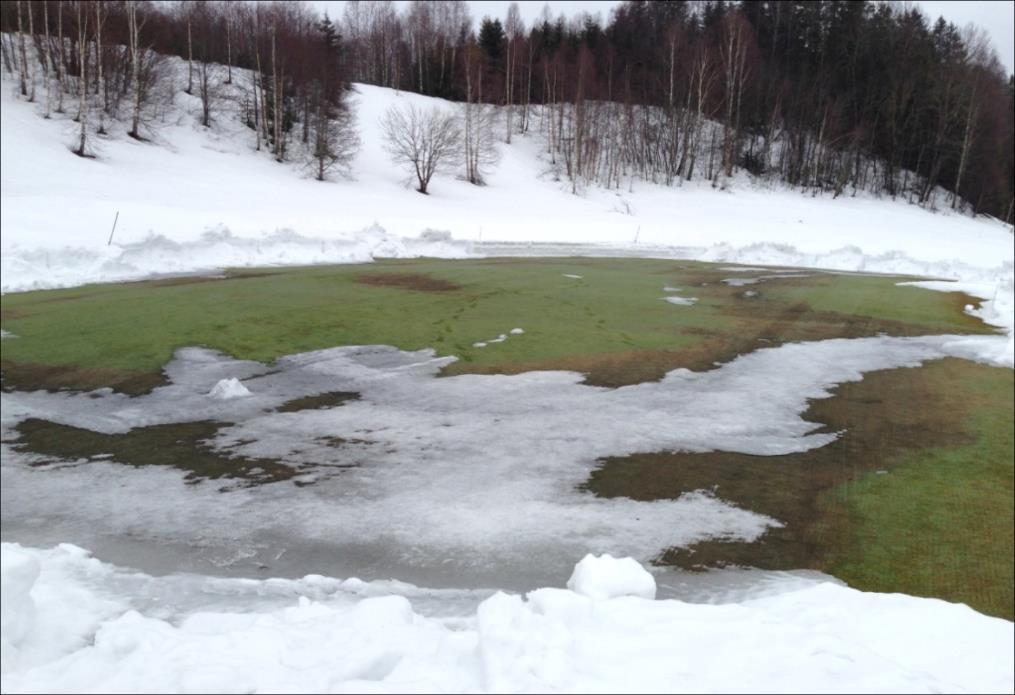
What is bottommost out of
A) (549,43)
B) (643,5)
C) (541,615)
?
(541,615)

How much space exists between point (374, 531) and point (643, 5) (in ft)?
232

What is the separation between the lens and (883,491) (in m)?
5.68

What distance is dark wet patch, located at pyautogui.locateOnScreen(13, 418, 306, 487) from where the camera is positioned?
6.12m

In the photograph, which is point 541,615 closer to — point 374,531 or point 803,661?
point 803,661

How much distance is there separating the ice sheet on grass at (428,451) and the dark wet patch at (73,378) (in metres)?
0.22

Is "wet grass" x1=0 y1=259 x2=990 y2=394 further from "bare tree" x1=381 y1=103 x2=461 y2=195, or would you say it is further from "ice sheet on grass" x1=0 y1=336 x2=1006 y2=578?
"bare tree" x1=381 y1=103 x2=461 y2=195

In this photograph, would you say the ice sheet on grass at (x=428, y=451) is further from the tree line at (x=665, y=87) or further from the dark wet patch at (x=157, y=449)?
the tree line at (x=665, y=87)

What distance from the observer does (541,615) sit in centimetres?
328

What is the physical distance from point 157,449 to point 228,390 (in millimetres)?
1392

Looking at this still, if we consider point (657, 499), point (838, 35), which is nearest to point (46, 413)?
point (657, 499)

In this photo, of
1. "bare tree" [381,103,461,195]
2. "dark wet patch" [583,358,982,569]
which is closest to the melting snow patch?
"dark wet patch" [583,358,982,569]

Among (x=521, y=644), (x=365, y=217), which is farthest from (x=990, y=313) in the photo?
(x=365, y=217)

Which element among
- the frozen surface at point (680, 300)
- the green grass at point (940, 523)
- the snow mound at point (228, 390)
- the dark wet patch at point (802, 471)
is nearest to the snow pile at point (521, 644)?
the green grass at point (940, 523)

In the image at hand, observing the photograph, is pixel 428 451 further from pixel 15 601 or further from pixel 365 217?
pixel 365 217
